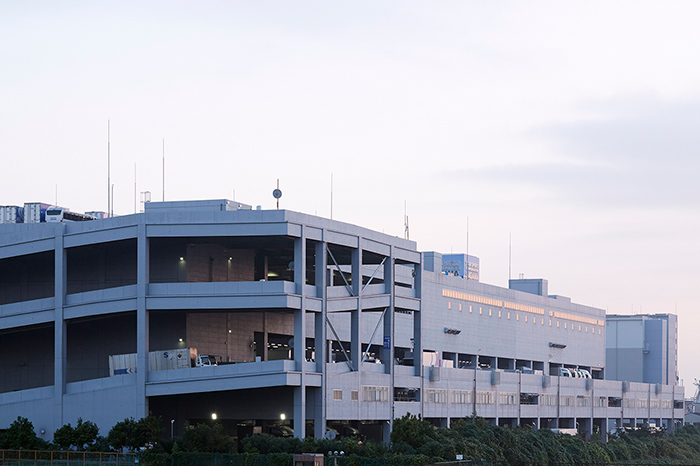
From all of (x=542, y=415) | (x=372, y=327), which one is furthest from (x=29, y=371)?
(x=542, y=415)

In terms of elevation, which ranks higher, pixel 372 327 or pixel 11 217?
pixel 11 217

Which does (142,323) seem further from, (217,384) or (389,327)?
(389,327)

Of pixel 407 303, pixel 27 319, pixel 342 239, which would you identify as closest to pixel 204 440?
pixel 27 319

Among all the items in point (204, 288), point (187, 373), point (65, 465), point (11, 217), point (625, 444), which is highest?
point (11, 217)

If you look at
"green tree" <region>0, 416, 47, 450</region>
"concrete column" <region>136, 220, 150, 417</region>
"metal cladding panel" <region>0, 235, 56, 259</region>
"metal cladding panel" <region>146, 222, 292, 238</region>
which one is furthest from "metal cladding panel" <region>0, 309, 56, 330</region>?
"metal cladding panel" <region>146, 222, 292, 238</region>

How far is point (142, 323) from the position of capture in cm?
8106

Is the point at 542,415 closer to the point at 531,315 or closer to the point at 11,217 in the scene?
the point at 531,315

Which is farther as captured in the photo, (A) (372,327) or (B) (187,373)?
(A) (372,327)

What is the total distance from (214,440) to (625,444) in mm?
73506

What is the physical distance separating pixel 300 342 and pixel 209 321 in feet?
38.8

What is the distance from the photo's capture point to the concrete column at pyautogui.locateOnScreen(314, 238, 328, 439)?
8612cm

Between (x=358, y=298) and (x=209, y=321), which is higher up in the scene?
(x=358, y=298)

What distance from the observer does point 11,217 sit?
97188 mm

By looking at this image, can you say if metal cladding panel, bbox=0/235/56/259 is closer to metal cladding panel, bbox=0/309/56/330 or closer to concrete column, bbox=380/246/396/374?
metal cladding panel, bbox=0/309/56/330
